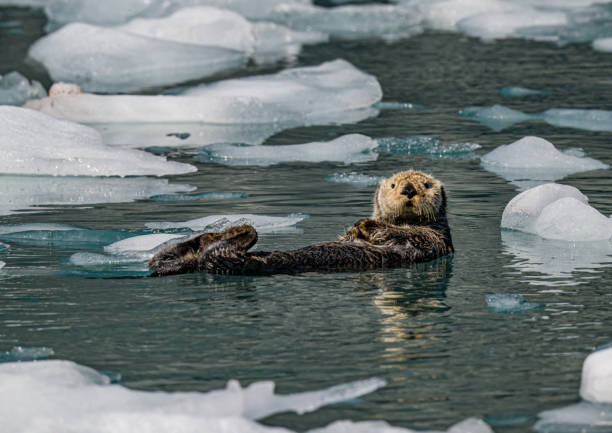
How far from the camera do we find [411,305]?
15.3ft

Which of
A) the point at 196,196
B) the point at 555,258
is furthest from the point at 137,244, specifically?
the point at 555,258

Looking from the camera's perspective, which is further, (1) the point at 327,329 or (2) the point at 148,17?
(2) the point at 148,17

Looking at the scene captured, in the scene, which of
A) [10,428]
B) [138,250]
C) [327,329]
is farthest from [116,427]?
[138,250]

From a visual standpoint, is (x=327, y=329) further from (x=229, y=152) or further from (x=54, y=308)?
(x=229, y=152)

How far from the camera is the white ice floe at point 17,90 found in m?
10.8

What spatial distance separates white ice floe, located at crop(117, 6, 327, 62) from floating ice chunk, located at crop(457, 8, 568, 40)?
84.4 inches

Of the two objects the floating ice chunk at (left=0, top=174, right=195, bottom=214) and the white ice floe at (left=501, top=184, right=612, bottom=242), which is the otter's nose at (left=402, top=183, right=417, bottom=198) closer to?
the white ice floe at (left=501, top=184, right=612, bottom=242)

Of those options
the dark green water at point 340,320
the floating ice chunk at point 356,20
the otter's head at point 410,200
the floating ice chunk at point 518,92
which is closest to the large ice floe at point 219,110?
the floating ice chunk at point 518,92

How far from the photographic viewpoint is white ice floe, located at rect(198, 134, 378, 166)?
8.48 metres

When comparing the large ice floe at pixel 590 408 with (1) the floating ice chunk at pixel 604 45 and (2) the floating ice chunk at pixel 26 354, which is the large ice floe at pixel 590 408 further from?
(1) the floating ice chunk at pixel 604 45

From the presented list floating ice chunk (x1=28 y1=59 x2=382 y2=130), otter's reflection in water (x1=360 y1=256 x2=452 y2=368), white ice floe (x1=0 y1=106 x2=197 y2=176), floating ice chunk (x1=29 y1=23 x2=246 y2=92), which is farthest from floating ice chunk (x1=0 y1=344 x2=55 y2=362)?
floating ice chunk (x1=29 y1=23 x2=246 y2=92)

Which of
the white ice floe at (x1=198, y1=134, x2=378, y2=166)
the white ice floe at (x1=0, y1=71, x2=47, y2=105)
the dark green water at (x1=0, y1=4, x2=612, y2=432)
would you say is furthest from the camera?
the white ice floe at (x1=0, y1=71, x2=47, y2=105)

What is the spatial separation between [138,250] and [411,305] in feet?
5.13

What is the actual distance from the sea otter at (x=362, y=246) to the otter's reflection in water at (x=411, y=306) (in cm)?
10
